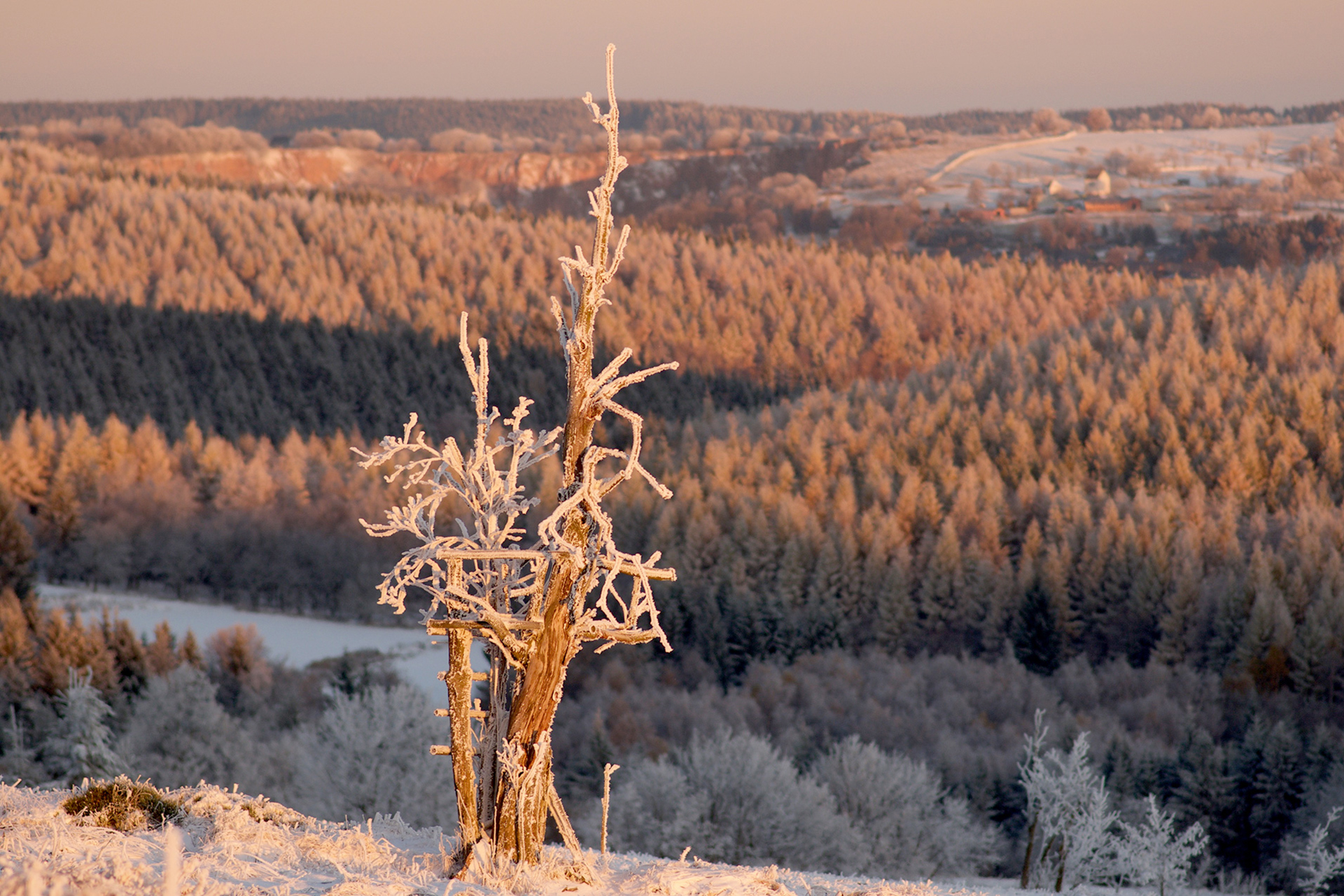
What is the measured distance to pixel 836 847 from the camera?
4788cm

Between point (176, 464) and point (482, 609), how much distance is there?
128 meters

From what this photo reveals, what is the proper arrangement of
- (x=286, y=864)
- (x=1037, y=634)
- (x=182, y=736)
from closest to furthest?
1. (x=286, y=864)
2. (x=182, y=736)
3. (x=1037, y=634)

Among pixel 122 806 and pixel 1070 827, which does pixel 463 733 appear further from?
pixel 1070 827

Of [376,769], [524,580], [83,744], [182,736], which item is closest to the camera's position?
[524,580]

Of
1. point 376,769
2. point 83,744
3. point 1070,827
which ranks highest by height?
point 1070,827

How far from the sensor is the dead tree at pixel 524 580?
11.5m

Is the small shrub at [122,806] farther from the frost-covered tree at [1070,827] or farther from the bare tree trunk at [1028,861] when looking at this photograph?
the frost-covered tree at [1070,827]

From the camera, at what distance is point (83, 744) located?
49.9 m

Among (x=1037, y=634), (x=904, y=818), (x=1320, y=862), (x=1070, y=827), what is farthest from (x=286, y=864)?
(x=1037, y=634)

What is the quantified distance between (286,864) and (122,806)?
113 inches

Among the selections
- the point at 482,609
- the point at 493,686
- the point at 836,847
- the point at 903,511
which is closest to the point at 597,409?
the point at 482,609

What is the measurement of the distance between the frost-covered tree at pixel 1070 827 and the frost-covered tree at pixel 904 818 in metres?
3.57

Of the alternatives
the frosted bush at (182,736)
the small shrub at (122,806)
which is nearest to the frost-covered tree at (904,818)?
the frosted bush at (182,736)

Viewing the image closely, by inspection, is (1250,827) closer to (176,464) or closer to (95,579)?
(95,579)
